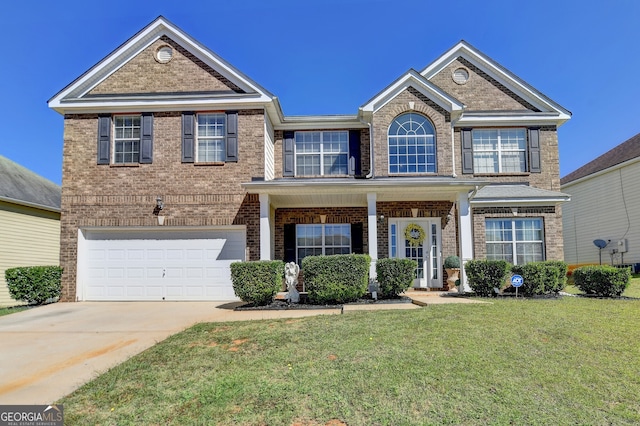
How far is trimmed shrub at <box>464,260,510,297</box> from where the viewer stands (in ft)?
34.4

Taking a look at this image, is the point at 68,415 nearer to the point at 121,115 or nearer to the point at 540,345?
the point at 540,345

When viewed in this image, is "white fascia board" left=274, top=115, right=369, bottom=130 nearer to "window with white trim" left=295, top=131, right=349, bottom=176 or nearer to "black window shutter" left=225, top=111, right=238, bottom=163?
"window with white trim" left=295, top=131, right=349, bottom=176

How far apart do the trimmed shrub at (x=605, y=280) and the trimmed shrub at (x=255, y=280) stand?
829 cm

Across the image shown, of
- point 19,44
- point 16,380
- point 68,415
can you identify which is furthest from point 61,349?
point 19,44

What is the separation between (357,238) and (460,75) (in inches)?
275

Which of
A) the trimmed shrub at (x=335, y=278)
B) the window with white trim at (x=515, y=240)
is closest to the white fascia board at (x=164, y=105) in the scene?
the trimmed shrub at (x=335, y=278)

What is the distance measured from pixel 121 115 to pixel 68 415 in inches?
422

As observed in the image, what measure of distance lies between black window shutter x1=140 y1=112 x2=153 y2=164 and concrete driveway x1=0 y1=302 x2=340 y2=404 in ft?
14.0

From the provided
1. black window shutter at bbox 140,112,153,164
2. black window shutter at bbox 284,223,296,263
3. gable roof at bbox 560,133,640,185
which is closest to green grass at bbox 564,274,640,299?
gable roof at bbox 560,133,640,185

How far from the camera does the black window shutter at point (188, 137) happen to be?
1224cm

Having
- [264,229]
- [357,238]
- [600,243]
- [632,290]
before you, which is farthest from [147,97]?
[600,243]

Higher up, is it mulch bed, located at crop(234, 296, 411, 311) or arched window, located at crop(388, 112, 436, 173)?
arched window, located at crop(388, 112, 436, 173)

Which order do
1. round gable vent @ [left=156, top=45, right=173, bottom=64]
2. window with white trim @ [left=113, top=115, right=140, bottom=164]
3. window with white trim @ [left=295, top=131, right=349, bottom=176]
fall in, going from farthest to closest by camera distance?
window with white trim @ [left=295, top=131, right=349, bottom=176] → round gable vent @ [left=156, top=45, right=173, bottom=64] → window with white trim @ [left=113, top=115, right=140, bottom=164]

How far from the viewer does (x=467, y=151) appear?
13.9 metres
